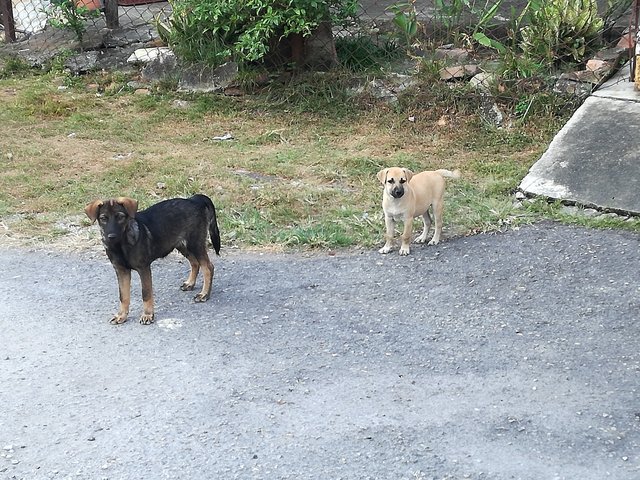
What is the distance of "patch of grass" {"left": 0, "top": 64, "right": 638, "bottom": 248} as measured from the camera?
Result: 647cm

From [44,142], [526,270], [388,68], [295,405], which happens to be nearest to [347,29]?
[388,68]

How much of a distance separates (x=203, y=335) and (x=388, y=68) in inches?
198

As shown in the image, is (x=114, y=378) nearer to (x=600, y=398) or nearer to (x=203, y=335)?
(x=203, y=335)

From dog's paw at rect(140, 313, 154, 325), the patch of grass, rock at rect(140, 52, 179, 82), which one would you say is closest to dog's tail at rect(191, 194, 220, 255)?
the patch of grass

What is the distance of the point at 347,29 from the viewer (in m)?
9.74

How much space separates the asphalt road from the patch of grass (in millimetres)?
480

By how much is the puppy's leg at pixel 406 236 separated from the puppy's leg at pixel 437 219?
23 cm

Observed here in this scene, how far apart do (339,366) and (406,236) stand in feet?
5.38

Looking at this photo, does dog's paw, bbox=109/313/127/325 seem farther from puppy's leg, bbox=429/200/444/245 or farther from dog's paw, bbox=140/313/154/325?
puppy's leg, bbox=429/200/444/245

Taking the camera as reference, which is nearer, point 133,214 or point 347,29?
point 133,214

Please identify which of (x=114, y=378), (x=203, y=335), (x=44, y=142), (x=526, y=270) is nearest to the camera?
(x=114, y=378)

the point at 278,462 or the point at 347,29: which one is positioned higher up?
the point at 347,29

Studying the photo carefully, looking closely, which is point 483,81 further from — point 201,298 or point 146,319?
point 146,319

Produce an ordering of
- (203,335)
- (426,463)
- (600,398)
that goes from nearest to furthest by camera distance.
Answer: (426,463), (600,398), (203,335)
